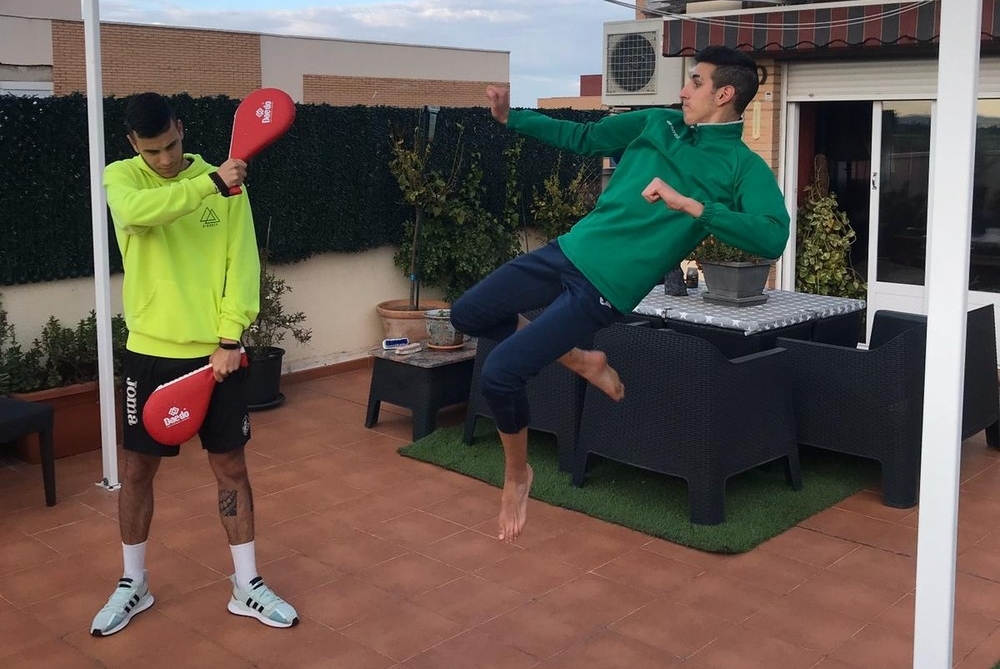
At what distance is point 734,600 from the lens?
4.23m

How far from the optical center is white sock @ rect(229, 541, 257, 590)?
4.03 m

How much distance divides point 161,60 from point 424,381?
24530 millimetres

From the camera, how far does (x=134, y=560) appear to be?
403 centimetres

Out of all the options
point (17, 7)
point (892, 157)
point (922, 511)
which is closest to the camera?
point (922, 511)

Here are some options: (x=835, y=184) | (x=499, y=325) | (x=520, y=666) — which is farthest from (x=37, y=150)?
(x=835, y=184)

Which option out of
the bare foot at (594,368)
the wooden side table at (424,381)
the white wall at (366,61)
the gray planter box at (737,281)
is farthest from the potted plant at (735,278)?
the white wall at (366,61)

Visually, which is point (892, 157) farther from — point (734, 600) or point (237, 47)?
point (237, 47)

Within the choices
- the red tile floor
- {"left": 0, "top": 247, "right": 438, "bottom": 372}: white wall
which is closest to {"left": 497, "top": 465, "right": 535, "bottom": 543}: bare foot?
the red tile floor

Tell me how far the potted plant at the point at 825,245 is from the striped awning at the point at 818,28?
133 centimetres

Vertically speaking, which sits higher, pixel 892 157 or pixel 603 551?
pixel 892 157

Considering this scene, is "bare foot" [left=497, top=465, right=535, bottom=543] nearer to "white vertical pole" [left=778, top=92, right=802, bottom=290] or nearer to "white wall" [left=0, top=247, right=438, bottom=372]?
"white wall" [left=0, top=247, right=438, bottom=372]

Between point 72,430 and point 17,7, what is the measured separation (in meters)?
23.3

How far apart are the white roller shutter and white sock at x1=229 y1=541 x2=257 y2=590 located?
6.28 meters

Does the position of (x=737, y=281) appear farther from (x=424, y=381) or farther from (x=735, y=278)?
(x=424, y=381)
